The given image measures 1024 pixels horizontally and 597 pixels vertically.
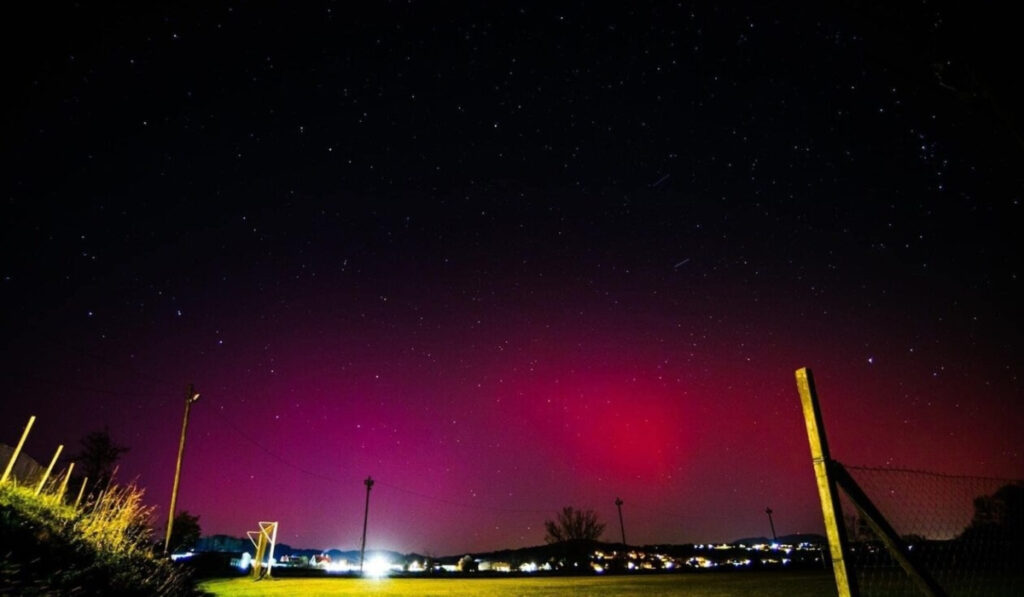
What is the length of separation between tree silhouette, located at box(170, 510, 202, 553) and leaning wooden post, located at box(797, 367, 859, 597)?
56372mm

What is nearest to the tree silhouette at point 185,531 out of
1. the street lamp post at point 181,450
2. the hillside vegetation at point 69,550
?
the street lamp post at point 181,450

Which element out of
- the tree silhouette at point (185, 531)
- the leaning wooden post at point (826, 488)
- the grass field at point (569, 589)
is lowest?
the grass field at point (569, 589)

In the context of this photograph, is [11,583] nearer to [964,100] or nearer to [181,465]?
[964,100]

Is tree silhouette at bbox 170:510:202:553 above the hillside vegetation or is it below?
above

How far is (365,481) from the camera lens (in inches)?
1873

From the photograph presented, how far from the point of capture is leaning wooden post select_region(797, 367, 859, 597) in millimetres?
3121

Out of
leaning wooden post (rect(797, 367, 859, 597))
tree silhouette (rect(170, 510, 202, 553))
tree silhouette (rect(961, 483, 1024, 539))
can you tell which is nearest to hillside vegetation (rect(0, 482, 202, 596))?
leaning wooden post (rect(797, 367, 859, 597))

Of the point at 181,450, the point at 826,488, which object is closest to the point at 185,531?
the point at 181,450

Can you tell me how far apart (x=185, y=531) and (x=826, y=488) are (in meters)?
59.7

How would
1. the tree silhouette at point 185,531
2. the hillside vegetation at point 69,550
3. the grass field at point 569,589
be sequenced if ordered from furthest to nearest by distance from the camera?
1. the tree silhouette at point 185,531
2. the grass field at point 569,589
3. the hillside vegetation at point 69,550

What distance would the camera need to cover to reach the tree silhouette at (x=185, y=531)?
151 feet

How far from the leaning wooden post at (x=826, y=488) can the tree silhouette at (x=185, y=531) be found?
56.4 m

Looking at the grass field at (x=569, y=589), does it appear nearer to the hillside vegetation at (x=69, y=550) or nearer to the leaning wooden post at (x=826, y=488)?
the hillside vegetation at (x=69, y=550)

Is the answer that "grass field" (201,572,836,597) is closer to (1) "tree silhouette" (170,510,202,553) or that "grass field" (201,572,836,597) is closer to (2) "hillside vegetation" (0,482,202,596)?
(2) "hillside vegetation" (0,482,202,596)
